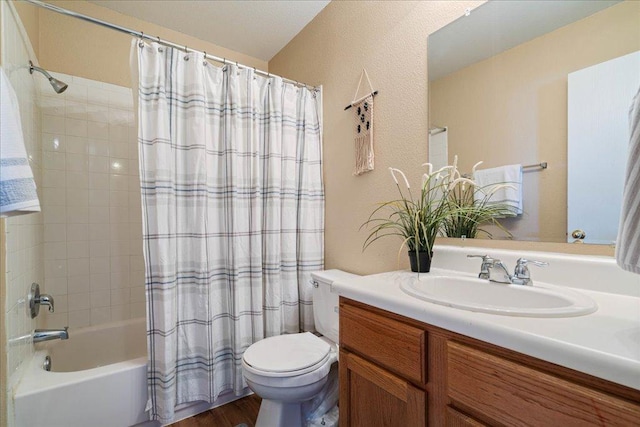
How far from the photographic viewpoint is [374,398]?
88cm

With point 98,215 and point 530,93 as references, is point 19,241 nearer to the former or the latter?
point 98,215

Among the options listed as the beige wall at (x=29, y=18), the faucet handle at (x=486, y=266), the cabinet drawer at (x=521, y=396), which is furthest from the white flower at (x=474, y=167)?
the beige wall at (x=29, y=18)

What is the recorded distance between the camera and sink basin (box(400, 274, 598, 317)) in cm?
65

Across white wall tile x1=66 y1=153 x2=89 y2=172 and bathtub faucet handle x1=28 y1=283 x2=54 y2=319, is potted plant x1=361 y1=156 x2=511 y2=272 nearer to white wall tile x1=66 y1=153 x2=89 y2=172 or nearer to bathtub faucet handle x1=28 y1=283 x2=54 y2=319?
bathtub faucet handle x1=28 y1=283 x2=54 y2=319

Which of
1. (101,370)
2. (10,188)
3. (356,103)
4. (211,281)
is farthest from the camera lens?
(356,103)

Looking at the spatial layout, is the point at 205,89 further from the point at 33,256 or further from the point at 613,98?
the point at 613,98

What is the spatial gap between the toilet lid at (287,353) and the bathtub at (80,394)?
582 mm

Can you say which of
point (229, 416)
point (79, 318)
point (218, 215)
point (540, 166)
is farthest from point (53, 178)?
point (540, 166)

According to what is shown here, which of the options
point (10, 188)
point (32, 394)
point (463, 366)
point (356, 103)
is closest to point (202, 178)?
point (10, 188)

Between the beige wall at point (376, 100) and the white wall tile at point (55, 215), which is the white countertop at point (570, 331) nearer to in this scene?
the beige wall at point (376, 100)

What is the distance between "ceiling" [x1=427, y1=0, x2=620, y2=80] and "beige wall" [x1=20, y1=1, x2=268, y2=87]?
2026mm

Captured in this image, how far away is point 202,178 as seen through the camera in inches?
58.2

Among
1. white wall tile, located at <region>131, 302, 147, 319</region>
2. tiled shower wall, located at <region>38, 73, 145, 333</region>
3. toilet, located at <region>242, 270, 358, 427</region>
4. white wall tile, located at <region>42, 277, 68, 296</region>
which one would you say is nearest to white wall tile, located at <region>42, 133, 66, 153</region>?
tiled shower wall, located at <region>38, 73, 145, 333</region>

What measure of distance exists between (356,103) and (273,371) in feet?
4.85
